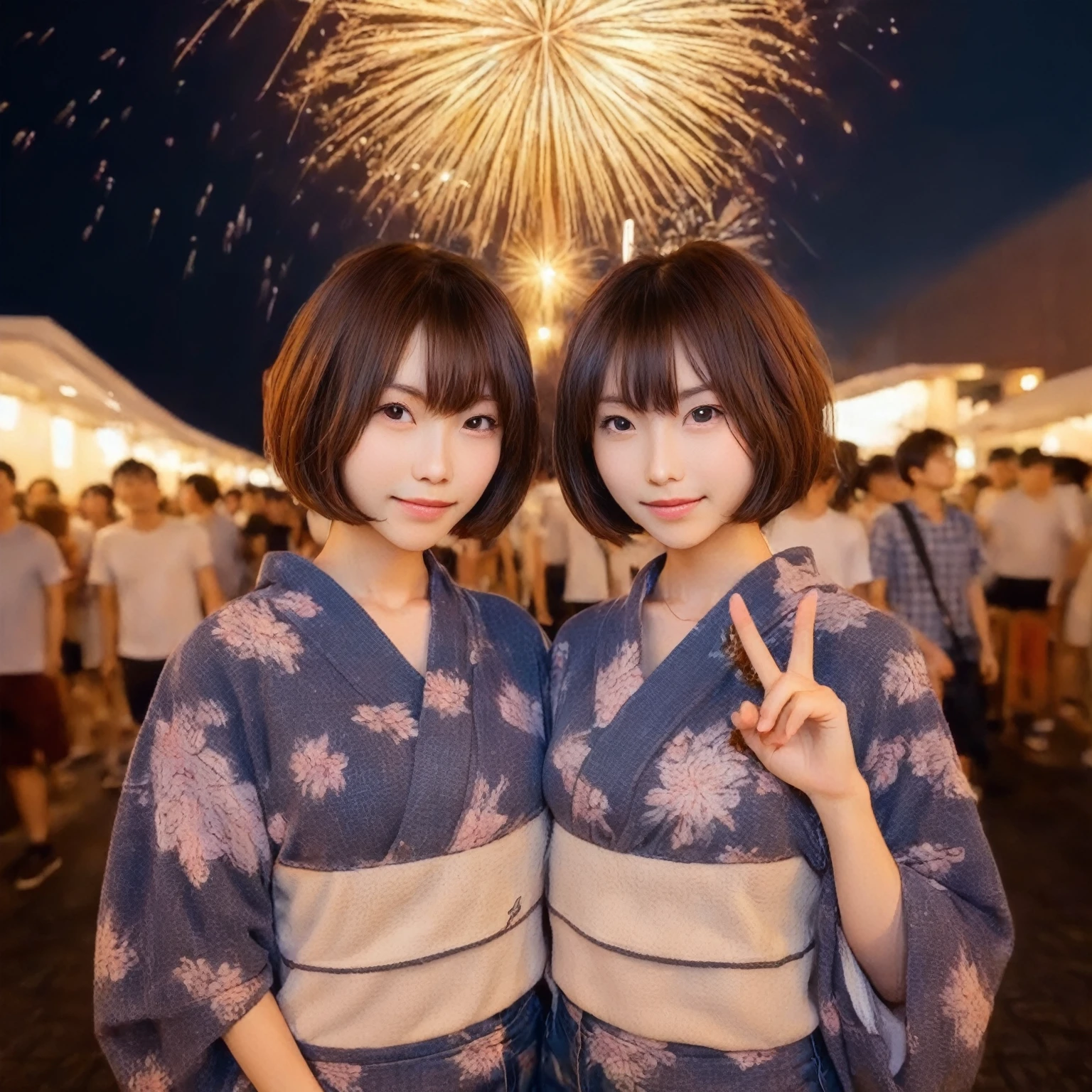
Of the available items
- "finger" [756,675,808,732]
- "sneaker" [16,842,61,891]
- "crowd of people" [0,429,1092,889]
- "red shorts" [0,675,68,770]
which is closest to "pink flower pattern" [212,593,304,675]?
"finger" [756,675,808,732]

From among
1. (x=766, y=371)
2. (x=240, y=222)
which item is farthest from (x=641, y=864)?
(x=240, y=222)

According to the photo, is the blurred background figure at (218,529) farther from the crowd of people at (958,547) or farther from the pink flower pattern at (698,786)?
the pink flower pattern at (698,786)

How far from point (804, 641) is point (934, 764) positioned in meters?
0.23

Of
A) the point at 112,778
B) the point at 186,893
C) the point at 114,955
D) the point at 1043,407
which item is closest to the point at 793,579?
the point at 186,893

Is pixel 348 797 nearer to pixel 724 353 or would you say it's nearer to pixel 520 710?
pixel 520 710

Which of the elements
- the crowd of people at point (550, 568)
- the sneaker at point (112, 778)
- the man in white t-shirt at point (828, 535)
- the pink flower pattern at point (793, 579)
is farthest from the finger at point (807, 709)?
the sneaker at point (112, 778)

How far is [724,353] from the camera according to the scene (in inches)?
39.6

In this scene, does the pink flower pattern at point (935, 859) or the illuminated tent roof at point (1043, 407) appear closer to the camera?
the pink flower pattern at point (935, 859)

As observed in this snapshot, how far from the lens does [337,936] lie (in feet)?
3.20

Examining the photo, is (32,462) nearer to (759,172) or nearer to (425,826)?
(425,826)

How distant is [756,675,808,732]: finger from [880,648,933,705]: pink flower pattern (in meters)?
0.17

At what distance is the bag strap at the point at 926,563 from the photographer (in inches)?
113

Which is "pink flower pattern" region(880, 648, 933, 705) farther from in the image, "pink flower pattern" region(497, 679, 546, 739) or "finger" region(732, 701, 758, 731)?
"pink flower pattern" region(497, 679, 546, 739)

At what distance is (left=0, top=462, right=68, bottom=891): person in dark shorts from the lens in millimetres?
2512
